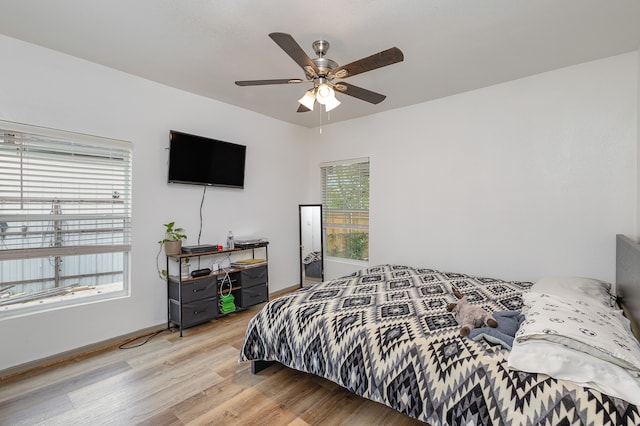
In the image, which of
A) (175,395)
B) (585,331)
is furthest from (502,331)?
(175,395)

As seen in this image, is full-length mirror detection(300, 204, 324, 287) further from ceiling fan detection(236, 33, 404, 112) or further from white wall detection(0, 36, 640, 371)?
ceiling fan detection(236, 33, 404, 112)

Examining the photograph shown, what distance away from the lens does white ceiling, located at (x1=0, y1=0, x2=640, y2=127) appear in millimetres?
1956

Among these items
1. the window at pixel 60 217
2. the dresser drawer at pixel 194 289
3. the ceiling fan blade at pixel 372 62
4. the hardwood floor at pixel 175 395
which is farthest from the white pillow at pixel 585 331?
the window at pixel 60 217

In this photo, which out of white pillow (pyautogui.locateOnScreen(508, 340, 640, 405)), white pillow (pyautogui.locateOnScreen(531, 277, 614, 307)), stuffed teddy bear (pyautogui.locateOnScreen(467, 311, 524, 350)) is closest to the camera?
white pillow (pyautogui.locateOnScreen(508, 340, 640, 405))

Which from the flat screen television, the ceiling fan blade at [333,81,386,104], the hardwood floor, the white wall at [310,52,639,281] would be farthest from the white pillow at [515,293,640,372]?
the flat screen television

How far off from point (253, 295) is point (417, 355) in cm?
254

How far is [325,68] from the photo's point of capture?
2.17 m

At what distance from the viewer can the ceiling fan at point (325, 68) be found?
71.7 inches

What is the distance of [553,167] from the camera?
114 inches

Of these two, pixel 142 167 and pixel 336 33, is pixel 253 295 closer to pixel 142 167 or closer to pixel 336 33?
pixel 142 167

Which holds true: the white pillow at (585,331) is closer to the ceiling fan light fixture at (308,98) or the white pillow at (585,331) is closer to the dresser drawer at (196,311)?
the ceiling fan light fixture at (308,98)

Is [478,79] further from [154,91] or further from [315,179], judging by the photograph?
[154,91]

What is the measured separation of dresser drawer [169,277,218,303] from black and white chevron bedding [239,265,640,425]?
1107mm

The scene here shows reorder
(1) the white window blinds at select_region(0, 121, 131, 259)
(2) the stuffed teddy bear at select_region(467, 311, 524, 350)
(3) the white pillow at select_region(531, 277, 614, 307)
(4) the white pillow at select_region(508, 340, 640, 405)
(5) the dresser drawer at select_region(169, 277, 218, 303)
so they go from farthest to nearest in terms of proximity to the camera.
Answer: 1. (5) the dresser drawer at select_region(169, 277, 218, 303)
2. (1) the white window blinds at select_region(0, 121, 131, 259)
3. (3) the white pillow at select_region(531, 277, 614, 307)
4. (2) the stuffed teddy bear at select_region(467, 311, 524, 350)
5. (4) the white pillow at select_region(508, 340, 640, 405)
